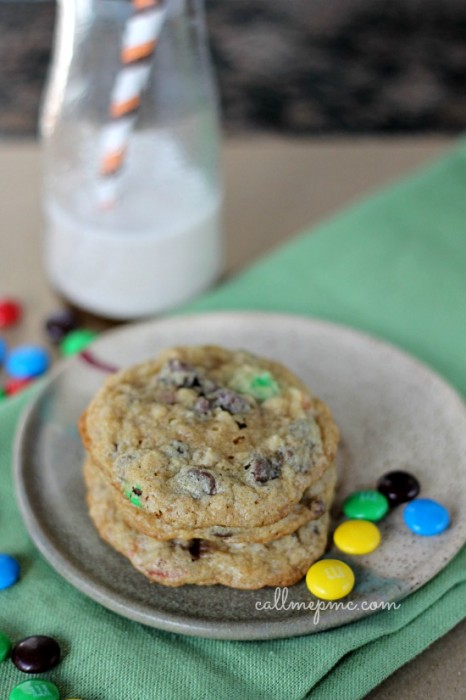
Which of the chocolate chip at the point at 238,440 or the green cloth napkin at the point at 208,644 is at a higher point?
the chocolate chip at the point at 238,440

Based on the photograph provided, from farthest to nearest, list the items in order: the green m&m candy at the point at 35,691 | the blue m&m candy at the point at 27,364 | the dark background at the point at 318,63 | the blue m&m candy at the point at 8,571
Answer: the dark background at the point at 318,63 < the blue m&m candy at the point at 27,364 < the blue m&m candy at the point at 8,571 < the green m&m candy at the point at 35,691

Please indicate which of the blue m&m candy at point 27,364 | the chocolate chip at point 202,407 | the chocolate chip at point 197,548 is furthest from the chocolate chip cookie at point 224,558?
the blue m&m candy at point 27,364

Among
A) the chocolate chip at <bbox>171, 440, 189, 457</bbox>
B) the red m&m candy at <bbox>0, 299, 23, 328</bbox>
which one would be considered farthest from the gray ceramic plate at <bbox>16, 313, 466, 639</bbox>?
the red m&m candy at <bbox>0, 299, 23, 328</bbox>

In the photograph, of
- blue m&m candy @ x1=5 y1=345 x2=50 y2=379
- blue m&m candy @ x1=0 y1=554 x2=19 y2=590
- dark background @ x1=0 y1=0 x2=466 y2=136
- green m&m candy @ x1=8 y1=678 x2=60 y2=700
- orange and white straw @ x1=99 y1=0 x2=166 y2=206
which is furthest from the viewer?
dark background @ x1=0 y1=0 x2=466 y2=136

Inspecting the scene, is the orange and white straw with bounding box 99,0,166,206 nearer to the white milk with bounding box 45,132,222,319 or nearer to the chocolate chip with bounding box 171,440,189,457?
the white milk with bounding box 45,132,222,319

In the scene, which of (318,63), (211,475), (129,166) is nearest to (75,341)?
(129,166)

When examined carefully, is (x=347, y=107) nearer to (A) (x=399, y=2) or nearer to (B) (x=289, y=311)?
(A) (x=399, y=2)

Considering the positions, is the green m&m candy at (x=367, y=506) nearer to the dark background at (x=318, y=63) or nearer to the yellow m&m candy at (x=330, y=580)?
the yellow m&m candy at (x=330, y=580)
